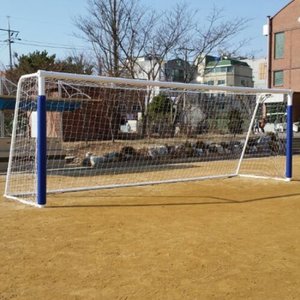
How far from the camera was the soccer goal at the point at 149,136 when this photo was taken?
11.5 metres

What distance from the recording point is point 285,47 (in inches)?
1896

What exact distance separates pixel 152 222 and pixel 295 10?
45037mm

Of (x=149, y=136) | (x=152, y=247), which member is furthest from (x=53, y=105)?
(x=152, y=247)

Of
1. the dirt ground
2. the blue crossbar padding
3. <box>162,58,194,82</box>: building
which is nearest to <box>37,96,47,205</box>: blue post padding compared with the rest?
the dirt ground

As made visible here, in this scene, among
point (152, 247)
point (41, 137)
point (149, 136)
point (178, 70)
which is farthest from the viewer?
point (178, 70)

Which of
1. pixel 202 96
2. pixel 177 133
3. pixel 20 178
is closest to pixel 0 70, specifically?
pixel 177 133

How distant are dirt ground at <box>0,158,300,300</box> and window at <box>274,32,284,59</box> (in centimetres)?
4223

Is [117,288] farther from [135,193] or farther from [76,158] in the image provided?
[76,158]

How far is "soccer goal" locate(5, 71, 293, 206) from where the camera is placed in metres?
11.5

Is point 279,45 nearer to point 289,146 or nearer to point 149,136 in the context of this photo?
point 149,136

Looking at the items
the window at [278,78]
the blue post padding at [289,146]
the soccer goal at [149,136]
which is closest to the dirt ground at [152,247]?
the blue post padding at [289,146]

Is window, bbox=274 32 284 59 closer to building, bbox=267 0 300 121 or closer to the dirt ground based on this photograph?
building, bbox=267 0 300 121

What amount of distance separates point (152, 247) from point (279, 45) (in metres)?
46.7

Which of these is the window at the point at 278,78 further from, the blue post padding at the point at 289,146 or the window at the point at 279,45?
the blue post padding at the point at 289,146
